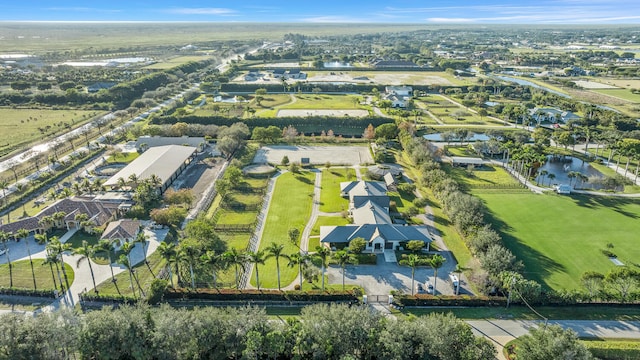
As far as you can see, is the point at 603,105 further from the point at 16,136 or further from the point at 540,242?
the point at 16,136

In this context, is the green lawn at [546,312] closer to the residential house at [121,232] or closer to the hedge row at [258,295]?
the hedge row at [258,295]

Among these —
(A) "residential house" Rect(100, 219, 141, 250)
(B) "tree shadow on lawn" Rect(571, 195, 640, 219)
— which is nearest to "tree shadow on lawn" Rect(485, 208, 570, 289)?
(B) "tree shadow on lawn" Rect(571, 195, 640, 219)

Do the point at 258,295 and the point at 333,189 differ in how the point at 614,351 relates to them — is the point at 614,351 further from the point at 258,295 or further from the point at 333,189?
the point at 333,189

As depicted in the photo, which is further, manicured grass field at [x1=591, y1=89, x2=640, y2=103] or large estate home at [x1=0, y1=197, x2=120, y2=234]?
manicured grass field at [x1=591, y1=89, x2=640, y2=103]

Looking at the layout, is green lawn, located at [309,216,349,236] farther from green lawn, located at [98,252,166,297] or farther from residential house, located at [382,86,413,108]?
residential house, located at [382,86,413,108]

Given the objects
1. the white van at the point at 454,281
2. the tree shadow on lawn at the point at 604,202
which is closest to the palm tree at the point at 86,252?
the white van at the point at 454,281
